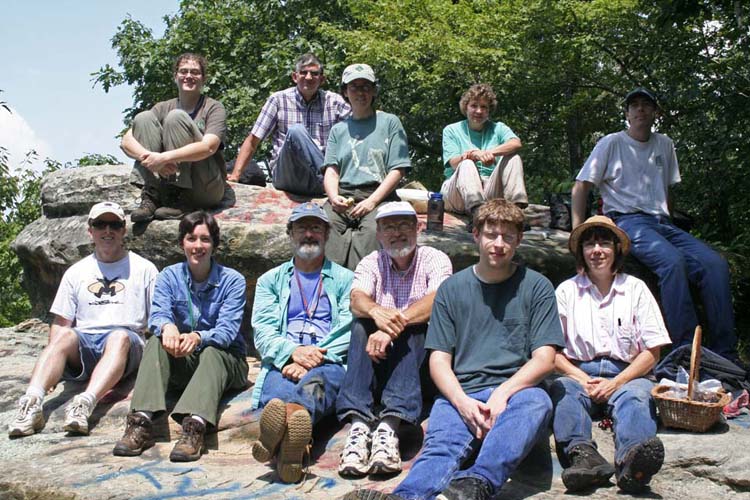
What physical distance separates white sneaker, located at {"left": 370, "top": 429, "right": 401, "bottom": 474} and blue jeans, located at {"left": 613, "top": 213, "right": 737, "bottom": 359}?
2423mm

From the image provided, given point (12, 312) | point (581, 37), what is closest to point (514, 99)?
point (581, 37)

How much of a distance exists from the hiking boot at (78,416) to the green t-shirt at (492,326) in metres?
2.35

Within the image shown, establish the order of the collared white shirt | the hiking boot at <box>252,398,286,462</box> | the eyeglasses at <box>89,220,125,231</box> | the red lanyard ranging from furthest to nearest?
the eyeglasses at <box>89,220,125,231</box> → the red lanyard → the collared white shirt → the hiking boot at <box>252,398,286,462</box>

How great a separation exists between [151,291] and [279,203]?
2107 mm

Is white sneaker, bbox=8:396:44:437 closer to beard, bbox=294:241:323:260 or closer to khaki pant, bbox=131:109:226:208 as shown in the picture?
beard, bbox=294:241:323:260

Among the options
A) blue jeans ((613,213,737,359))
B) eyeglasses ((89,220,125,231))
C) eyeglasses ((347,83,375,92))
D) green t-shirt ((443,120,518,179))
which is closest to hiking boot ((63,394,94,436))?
eyeglasses ((89,220,125,231))

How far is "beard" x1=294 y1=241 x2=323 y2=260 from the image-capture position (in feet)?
17.9

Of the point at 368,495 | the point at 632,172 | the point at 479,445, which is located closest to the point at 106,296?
the point at 368,495

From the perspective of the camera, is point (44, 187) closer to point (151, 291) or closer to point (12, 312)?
point (151, 291)

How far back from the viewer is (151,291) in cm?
594

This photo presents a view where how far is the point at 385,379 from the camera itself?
4785mm

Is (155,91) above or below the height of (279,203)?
above

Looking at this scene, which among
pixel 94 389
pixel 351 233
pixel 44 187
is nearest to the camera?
pixel 94 389

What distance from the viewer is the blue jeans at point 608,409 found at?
14.0 ft
